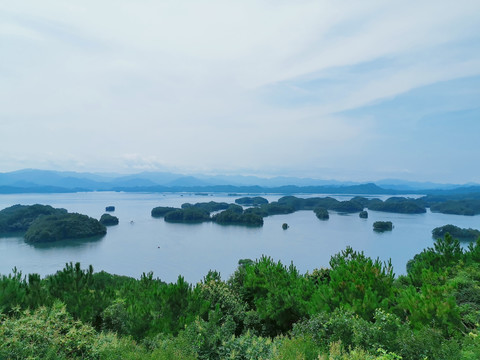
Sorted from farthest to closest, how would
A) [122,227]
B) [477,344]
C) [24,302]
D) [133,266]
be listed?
[122,227]
[133,266]
[24,302]
[477,344]

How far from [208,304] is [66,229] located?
84774 millimetres

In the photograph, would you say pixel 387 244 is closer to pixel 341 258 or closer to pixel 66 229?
pixel 341 258

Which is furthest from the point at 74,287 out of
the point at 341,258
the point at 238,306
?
the point at 341,258

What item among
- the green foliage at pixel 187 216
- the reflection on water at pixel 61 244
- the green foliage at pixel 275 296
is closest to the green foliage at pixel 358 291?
the green foliage at pixel 275 296


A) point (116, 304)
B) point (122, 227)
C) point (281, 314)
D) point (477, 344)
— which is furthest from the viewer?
point (122, 227)

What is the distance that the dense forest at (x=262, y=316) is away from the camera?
7.12m

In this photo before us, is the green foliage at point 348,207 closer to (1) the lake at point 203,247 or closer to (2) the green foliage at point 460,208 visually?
(2) the green foliage at point 460,208

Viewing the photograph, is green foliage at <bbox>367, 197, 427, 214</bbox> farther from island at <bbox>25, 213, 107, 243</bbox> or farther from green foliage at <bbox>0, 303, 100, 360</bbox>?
green foliage at <bbox>0, 303, 100, 360</bbox>

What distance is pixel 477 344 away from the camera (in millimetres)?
6703

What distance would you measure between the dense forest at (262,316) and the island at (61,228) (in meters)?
78.8

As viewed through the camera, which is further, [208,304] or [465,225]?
[465,225]

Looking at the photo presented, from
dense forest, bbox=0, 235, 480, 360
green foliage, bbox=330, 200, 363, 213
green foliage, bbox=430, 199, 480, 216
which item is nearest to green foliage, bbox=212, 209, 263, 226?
green foliage, bbox=330, 200, 363, 213

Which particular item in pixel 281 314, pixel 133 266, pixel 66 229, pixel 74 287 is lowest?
pixel 133 266

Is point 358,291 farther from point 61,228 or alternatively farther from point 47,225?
point 47,225
